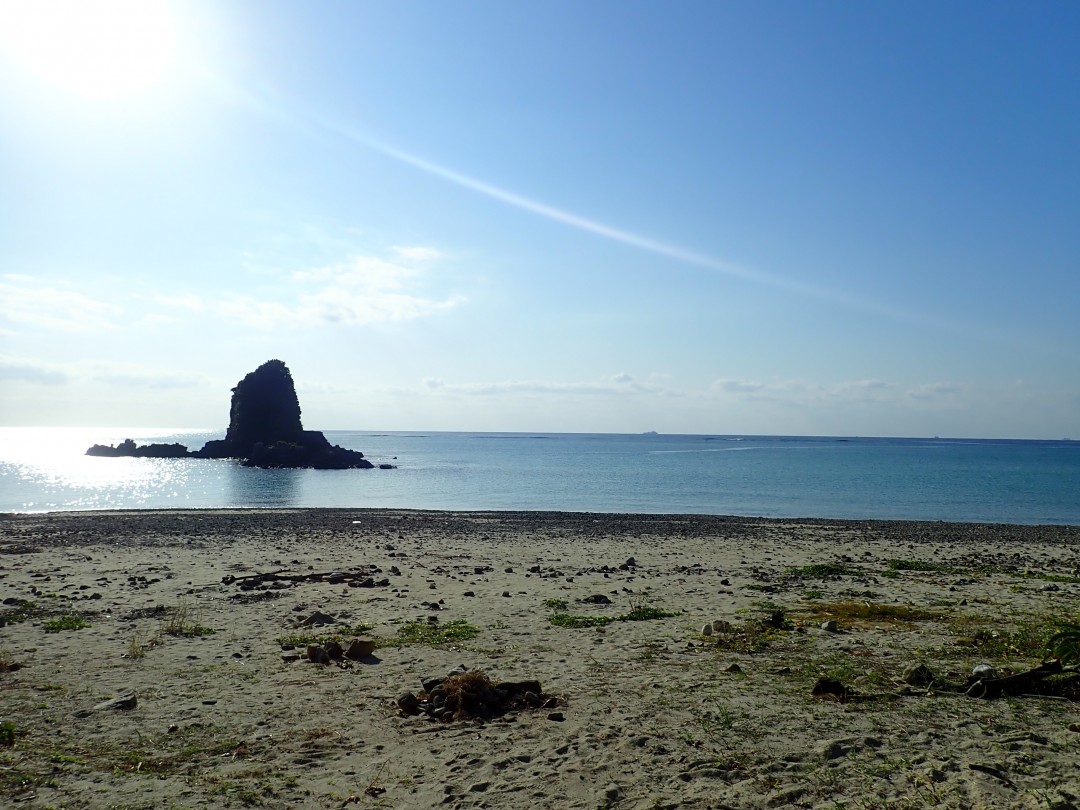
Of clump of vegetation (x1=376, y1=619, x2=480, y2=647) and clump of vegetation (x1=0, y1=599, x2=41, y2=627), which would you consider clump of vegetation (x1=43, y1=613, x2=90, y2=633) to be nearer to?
clump of vegetation (x1=0, y1=599, x2=41, y2=627)

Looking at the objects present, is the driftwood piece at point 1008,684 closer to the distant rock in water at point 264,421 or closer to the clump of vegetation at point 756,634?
the clump of vegetation at point 756,634

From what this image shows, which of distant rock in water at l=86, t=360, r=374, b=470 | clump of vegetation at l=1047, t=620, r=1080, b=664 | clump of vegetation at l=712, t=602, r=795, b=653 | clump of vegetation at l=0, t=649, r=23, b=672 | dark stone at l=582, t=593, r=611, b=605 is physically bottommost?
dark stone at l=582, t=593, r=611, b=605

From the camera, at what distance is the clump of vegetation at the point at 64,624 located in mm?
12562

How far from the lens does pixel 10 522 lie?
3441 cm

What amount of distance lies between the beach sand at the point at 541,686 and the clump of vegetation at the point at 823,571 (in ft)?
0.46

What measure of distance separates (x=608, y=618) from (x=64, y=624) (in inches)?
398

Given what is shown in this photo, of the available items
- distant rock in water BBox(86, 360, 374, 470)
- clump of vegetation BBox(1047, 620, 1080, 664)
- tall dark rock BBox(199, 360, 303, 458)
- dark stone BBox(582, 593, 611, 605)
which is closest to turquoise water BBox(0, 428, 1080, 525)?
distant rock in water BBox(86, 360, 374, 470)

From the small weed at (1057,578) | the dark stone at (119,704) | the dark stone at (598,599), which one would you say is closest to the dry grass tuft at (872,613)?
the dark stone at (598,599)

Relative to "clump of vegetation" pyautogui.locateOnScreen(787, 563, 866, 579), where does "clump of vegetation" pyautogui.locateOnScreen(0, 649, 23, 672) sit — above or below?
above

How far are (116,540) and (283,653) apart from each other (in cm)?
1989

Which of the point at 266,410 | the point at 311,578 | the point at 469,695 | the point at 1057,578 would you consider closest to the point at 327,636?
the point at 469,695

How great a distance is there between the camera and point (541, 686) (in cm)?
972

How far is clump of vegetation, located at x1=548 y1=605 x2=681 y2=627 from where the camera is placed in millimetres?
13578

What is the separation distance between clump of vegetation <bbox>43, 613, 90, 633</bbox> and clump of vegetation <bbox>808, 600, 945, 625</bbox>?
46.4ft
